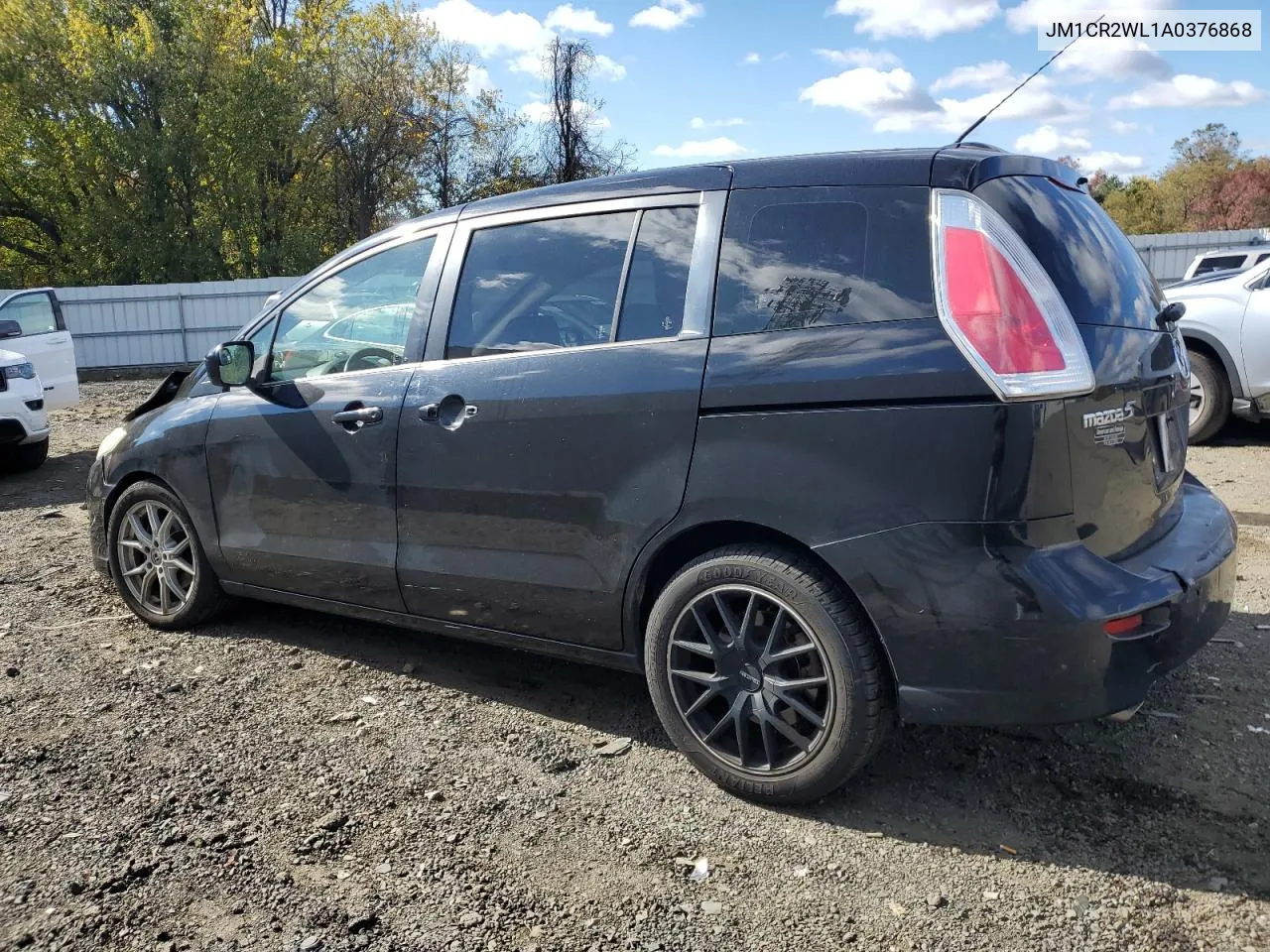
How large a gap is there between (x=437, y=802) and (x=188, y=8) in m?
33.3

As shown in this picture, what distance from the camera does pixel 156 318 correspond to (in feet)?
73.0

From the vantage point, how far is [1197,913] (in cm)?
249

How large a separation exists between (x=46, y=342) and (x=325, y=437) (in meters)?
8.52

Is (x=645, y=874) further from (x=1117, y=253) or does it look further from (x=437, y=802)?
(x=1117, y=253)

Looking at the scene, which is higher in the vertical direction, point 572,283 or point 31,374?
point 572,283

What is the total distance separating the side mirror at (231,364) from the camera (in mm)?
4219

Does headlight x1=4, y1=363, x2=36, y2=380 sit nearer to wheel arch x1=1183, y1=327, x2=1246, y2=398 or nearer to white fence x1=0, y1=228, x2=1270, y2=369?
wheel arch x1=1183, y1=327, x2=1246, y2=398

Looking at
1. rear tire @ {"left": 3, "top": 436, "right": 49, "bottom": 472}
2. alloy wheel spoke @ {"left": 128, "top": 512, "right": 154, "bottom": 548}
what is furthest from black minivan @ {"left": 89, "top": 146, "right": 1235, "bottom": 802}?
rear tire @ {"left": 3, "top": 436, "right": 49, "bottom": 472}

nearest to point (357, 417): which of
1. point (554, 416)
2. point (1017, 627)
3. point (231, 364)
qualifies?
point (231, 364)

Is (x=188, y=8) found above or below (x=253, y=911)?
above

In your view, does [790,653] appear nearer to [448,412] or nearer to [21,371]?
[448,412]

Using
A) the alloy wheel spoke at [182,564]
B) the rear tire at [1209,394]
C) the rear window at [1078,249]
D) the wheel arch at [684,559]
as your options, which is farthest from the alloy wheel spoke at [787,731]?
the rear tire at [1209,394]

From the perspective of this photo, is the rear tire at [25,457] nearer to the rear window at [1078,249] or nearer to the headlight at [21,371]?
the headlight at [21,371]

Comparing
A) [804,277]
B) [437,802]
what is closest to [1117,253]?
[804,277]
